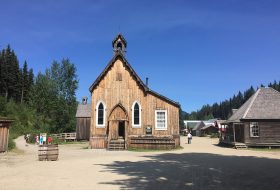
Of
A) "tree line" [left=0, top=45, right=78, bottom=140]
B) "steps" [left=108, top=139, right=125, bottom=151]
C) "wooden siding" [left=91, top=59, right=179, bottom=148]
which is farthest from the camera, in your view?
"tree line" [left=0, top=45, right=78, bottom=140]

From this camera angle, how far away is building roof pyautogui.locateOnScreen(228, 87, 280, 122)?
34.1 m

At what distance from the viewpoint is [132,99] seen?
32.5 metres

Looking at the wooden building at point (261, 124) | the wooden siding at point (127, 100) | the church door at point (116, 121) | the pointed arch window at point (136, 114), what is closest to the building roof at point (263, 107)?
the wooden building at point (261, 124)

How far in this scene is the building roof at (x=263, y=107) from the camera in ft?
112

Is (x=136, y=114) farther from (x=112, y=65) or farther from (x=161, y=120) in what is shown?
(x=112, y=65)

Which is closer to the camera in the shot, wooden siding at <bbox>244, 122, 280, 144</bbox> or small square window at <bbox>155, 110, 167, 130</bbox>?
small square window at <bbox>155, 110, 167, 130</bbox>

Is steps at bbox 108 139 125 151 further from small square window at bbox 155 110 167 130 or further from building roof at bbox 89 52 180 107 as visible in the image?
building roof at bbox 89 52 180 107

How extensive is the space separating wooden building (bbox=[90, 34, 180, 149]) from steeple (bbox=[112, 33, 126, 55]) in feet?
2.58

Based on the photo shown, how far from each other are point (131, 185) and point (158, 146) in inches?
766

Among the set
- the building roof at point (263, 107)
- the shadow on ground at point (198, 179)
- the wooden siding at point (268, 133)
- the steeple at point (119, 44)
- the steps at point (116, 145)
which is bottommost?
the shadow on ground at point (198, 179)

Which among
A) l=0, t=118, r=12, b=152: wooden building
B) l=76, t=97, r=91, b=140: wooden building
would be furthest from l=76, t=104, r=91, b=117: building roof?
l=0, t=118, r=12, b=152: wooden building

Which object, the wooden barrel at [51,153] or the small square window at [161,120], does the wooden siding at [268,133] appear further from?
the wooden barrel at [51,153]

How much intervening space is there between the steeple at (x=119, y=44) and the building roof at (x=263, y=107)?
49.8 feet

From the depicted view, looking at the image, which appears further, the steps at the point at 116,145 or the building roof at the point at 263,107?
the building roof at the point at 263,107
